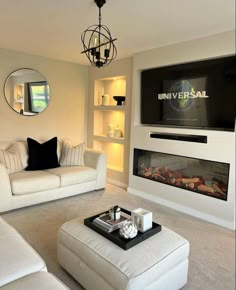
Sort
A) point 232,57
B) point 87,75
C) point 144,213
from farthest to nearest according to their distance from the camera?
point 87,75 → point 232,57 → point 144,213

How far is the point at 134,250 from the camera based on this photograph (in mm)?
1524

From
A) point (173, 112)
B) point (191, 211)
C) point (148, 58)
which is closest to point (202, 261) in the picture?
point (191, 211)

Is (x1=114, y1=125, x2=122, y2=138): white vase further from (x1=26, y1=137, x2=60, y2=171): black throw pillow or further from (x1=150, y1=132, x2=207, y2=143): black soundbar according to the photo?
(x1=26, y1=137, x2=60, y2=171): black throw pillow

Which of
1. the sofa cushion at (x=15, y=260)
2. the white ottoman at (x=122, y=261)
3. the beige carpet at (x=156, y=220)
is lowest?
the beige carpet at (x=156, y=220)

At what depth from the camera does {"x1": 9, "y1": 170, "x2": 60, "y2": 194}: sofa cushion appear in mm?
2927

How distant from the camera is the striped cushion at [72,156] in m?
3.79

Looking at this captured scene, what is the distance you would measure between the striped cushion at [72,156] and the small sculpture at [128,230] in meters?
2.28

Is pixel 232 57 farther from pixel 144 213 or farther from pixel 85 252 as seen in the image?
pixel 85 252

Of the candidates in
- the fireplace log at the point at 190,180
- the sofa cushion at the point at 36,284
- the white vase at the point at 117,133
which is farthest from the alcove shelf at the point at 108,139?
the sofa cushion at the point at 36,284

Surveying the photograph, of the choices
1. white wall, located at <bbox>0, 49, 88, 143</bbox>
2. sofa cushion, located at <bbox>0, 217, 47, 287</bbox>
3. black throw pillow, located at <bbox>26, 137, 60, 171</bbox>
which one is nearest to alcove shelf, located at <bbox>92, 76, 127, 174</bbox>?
white wall, located at <bbox>0, 49, 88, 143</bbox>

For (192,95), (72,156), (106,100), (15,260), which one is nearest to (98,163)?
(72,156)

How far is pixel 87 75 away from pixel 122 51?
1.38 metres

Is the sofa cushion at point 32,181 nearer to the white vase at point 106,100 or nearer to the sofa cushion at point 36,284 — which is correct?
the white vase at point 106,100

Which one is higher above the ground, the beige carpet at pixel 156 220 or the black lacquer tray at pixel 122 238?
the black lacquer tray at pixel 122 238
